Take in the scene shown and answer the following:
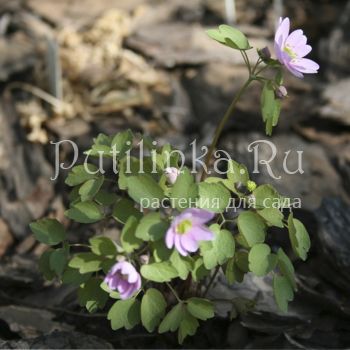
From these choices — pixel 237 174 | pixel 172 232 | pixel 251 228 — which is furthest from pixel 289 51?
pixel 172 232

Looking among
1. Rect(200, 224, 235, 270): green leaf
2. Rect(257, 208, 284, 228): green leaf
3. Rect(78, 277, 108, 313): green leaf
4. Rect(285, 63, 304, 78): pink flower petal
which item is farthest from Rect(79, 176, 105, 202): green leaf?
Rect(285, 63, 304, 78): pink flower petal

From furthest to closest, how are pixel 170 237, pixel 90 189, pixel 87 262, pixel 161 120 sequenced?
pixel 161 120
pixel 90 189
pixel 87 262
pixel 170 237

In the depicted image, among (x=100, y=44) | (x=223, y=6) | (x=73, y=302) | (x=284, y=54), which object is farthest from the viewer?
(x=223, y=6)

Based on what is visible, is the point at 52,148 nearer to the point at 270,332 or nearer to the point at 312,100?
the point at 312,100

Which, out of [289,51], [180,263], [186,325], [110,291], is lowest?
[186,325]

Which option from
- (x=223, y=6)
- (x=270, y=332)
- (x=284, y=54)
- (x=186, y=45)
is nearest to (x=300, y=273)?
(x=270, y=332)

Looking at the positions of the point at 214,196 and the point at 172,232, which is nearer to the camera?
the point at 172,232

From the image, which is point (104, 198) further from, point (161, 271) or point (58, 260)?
point (161, 271)

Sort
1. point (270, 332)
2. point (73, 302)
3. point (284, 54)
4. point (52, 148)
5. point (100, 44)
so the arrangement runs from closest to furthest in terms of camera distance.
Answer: point (284, 54), point (270, 332), point (73, 302), point (52, 148), point (100, 44)
